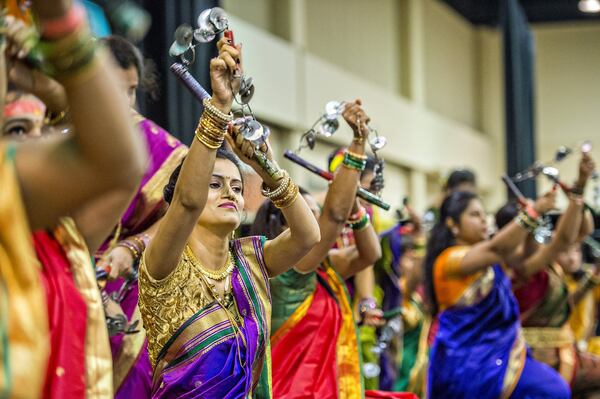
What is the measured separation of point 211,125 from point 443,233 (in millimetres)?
2910

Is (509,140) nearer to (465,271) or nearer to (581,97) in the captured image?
(581,97)

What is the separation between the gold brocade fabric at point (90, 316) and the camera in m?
1.62

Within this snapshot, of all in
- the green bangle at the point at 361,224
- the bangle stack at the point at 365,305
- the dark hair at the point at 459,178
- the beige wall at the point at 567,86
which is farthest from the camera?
the beige wall at the point at 567,86

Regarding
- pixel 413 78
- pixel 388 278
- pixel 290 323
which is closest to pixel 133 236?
pixel 290 323

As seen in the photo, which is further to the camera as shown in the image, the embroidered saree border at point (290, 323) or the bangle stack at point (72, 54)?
the embroidered saree border at point (290, 323)

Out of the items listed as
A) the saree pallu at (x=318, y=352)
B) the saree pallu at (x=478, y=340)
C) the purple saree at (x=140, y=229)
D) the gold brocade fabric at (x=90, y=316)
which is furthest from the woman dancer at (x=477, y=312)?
the gold brocade fabric at (x=90, y=316)

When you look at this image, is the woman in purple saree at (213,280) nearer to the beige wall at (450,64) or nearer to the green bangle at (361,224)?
the green bangle at (361,224)

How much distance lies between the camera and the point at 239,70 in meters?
2.22

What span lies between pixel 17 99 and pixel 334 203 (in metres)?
0.96

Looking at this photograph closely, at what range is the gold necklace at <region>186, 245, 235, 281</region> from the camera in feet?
8.15

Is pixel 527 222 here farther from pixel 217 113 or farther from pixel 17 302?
pixel 17 302

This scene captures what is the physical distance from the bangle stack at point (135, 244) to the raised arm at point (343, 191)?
550 millimetres

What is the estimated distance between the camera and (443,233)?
495 centimetres

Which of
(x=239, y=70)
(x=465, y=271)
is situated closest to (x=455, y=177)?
(x=465, y=271)
